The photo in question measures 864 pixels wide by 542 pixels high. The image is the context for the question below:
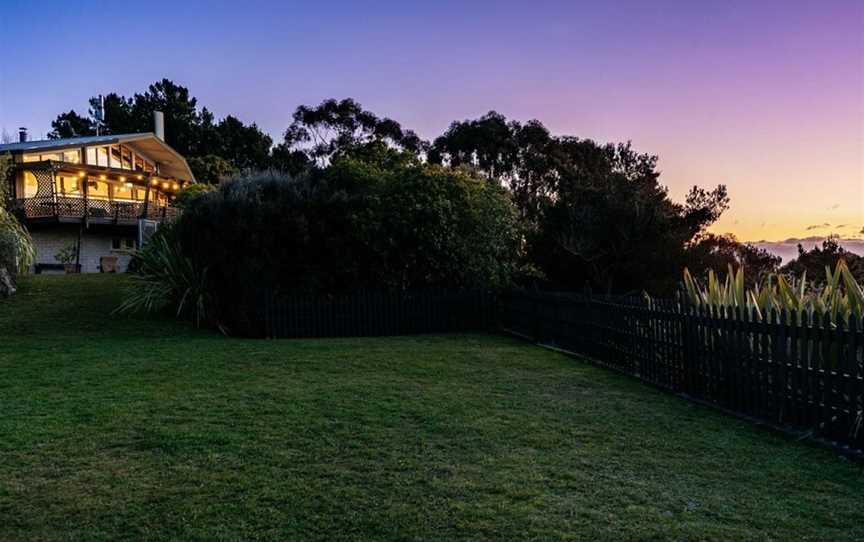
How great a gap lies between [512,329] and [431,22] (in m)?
8.23

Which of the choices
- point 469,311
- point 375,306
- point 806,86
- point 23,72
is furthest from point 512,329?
point 23,72

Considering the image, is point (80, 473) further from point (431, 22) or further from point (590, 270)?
point (590, 270)

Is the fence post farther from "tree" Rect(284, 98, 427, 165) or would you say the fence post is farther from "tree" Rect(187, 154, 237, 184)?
"tree" Rect(187, 154, 237, 184)

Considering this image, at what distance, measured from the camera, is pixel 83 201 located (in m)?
30.9

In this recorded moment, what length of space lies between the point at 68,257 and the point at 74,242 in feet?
8.40

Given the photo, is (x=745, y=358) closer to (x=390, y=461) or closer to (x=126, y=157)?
(x=390, y=461)

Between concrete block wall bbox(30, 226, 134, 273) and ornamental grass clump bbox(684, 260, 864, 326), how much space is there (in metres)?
30.1

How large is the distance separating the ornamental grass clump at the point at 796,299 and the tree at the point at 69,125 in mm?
72118

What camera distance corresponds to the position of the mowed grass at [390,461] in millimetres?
3438

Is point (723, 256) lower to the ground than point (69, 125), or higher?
lower

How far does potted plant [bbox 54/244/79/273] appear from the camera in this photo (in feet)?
94.1

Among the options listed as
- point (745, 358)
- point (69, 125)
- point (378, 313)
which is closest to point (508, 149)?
point (378, 313)

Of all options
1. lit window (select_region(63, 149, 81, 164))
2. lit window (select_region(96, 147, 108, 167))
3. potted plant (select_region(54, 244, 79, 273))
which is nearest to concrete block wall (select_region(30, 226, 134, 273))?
potted plant (select_region(54, 244, 79, 273))

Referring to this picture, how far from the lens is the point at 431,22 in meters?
15.5
